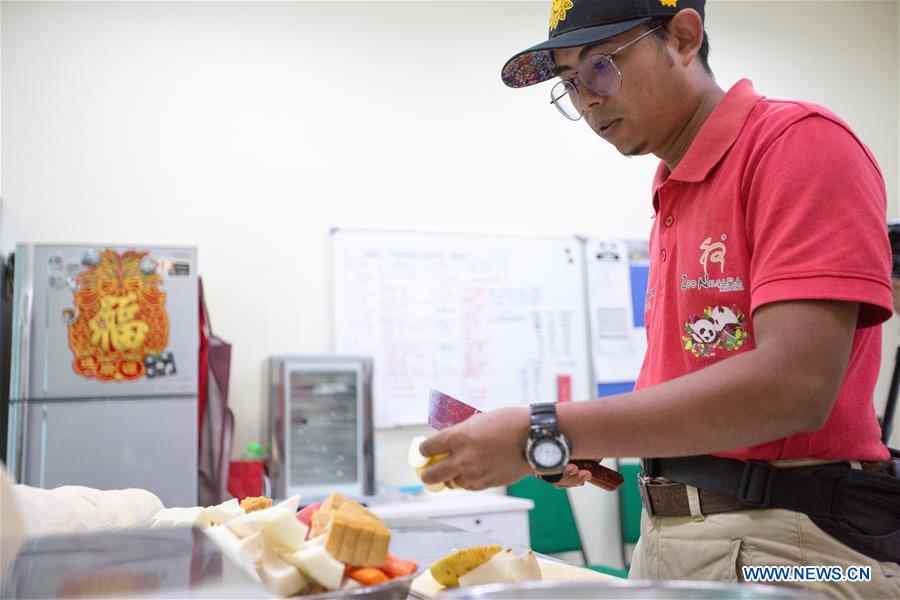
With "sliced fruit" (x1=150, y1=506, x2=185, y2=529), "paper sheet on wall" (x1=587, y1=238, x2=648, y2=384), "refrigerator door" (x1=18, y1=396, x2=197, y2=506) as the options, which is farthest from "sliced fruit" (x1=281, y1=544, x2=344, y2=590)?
"paper sheet on wall" (x1=587, y1=238, x2=648, y2=384)

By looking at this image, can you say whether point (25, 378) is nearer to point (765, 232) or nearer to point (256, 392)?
point (256, 392)

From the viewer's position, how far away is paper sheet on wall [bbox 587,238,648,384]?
4.50m

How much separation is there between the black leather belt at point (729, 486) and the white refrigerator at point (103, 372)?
2346mm

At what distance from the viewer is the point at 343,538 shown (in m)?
0.95

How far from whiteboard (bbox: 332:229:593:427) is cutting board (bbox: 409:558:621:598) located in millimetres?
2735

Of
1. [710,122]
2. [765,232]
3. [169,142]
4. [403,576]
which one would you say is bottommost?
[403,576]

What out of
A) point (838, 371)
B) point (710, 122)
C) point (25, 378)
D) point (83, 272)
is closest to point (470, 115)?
point (83, 272)

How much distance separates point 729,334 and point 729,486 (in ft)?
0.74

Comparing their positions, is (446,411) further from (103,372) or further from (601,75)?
(103,372)

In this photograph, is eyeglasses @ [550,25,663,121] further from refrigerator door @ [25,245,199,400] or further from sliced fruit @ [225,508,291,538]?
refrigerator door @ [25,245,199,400]

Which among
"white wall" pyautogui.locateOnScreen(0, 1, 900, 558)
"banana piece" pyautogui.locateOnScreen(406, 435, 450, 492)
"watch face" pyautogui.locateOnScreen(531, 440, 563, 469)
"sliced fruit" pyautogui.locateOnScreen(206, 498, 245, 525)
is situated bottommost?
"sliced fruit" pyautogui.locateOnScreen(206, 498, 245, 525)

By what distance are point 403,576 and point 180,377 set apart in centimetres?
253

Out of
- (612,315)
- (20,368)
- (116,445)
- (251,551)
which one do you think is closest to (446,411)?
(251,551)

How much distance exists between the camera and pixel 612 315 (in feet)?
14.9
